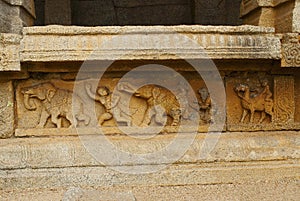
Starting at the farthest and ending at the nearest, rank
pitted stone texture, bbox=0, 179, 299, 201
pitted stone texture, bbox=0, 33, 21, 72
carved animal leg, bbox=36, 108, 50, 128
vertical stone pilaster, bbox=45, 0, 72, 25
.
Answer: vertical stone pilaster, bbox=45, 0, 72, 25
carved animal leg, bbox=36, 108, 50, 128
pitted stone texture, bbox=0, 33, 21, 72
pitted stone texture, bbox=0, 179, 299, 201

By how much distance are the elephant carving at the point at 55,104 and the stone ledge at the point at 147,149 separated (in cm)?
16

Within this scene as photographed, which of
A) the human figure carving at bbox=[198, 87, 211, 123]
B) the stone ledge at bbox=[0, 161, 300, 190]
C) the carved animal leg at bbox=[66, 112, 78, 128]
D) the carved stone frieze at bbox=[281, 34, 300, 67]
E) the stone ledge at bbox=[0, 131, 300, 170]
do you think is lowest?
the stone ledge at bbox=[0, 161, 300, 190]

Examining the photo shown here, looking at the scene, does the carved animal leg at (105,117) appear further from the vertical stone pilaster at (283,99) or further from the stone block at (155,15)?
the stone block at (155,15)

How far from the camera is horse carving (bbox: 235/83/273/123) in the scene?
11.2 ft

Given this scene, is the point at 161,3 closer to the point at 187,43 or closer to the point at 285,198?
the point at 187,43

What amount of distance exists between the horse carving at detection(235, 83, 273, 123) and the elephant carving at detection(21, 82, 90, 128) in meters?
1.30

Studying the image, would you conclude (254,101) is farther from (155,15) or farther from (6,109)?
(155,15)

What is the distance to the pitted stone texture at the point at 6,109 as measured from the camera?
126 inches

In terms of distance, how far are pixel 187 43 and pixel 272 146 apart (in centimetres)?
115

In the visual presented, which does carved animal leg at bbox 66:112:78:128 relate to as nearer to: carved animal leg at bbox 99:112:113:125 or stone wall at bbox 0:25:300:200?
stone wall at bbox 0:25:300:200

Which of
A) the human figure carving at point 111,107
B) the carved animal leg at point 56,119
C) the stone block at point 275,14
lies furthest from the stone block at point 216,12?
the carved animal leg at point 56,119

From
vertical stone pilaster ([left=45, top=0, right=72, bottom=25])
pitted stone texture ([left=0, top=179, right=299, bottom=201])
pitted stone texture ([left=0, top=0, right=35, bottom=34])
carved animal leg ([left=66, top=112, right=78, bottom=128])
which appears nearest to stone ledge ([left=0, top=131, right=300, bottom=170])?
carved animal leg ([left=66, top=112, right=78, bottom=128])

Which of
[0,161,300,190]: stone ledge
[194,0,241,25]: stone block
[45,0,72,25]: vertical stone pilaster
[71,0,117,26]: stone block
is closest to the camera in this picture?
[0,161,300,190]: stone ledge

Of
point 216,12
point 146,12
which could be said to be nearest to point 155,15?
point 146,12
